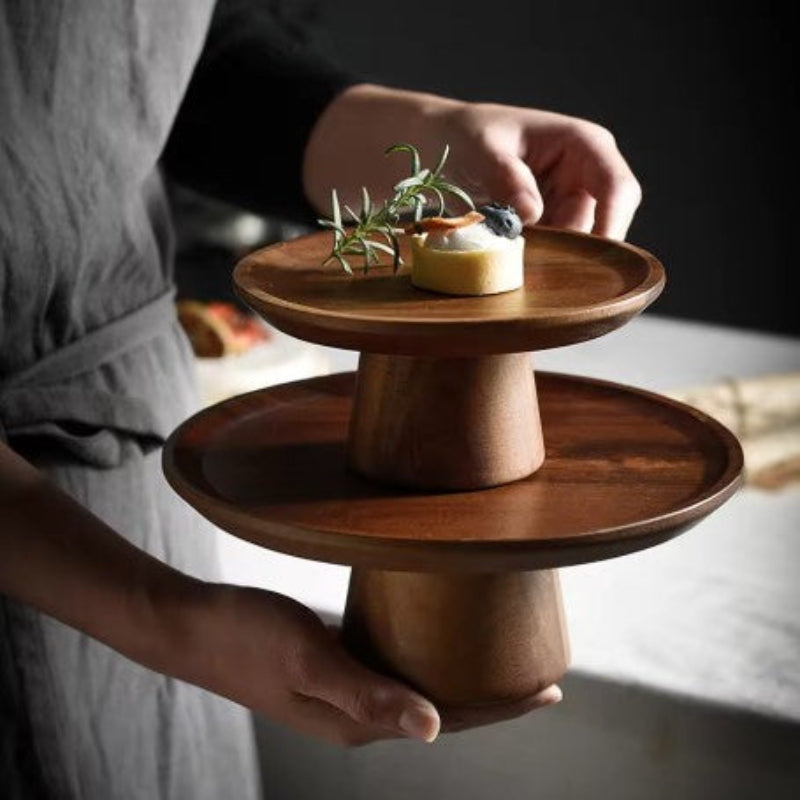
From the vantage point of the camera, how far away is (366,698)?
2.41 feet

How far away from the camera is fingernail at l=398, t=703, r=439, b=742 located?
728 mm

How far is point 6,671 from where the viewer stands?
98cm

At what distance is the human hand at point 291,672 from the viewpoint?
0.74 meters

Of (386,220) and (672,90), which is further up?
(386,220)

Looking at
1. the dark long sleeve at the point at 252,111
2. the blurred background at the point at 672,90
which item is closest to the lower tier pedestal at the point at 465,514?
the dark long sleeve at the point at 252,111

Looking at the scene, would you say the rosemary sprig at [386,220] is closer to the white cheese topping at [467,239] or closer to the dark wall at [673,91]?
the white cheese topping at [467,239]

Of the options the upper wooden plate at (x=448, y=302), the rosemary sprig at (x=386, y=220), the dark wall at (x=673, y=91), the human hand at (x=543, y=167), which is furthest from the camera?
the dark wall at (x=673, y=91)

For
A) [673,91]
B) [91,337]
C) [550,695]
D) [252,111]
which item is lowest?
[673,91]

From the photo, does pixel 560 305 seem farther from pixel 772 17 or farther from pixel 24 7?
pixel 772 17

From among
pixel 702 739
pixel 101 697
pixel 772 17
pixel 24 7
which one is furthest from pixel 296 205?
pixel 772 17

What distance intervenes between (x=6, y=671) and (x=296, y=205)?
1.26ft

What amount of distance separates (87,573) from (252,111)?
452 millimetres

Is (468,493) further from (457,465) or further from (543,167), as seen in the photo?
(543,167)

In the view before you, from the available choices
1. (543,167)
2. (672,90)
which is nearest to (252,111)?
(543,167)
